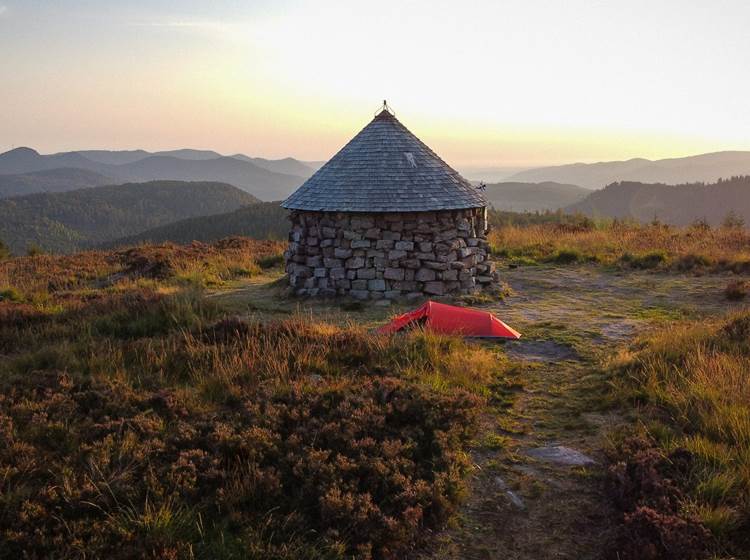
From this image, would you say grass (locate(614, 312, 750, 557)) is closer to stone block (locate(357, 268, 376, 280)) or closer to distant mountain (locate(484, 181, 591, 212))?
stone block (locate(357, 268, 376, 280))

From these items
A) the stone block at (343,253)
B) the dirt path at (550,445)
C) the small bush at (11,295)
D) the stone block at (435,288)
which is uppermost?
the stone block at (343,253)

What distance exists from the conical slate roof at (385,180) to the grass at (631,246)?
4.72 meters

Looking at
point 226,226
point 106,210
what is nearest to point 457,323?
point 226,226

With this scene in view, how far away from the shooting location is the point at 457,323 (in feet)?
27.6

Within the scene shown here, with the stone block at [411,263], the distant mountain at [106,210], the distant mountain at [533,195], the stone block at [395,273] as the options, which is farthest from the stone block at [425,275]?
the distant mountain at [533,195]

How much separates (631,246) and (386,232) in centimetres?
885

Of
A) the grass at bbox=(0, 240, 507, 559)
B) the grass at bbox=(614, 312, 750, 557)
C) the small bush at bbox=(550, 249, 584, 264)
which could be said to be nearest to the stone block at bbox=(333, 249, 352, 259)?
A: the grass at bbox=(0, 240, 507, 559)

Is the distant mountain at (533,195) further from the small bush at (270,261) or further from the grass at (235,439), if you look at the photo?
the grass at (235,439)

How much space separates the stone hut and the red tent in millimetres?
2579

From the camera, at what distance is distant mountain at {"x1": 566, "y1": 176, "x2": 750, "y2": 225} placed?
66.6 meters

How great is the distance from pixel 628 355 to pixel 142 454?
5309 millimetres

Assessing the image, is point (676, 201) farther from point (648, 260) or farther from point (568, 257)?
point (648, 260)

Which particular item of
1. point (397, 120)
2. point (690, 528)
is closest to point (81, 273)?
point (397, 120)

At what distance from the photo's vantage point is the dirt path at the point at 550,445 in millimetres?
3471
